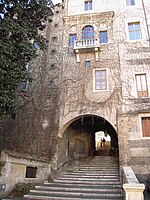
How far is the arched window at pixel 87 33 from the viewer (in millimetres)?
14384

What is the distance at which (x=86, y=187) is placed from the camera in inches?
317

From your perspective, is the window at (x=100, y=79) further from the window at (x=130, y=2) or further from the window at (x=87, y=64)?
the window at (x=130, y=2)

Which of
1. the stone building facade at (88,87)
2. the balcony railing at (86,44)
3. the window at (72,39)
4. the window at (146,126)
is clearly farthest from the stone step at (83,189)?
the window at (72,39)

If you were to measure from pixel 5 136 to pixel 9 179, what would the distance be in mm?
6500

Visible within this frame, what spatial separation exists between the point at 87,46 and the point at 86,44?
1.01 ft

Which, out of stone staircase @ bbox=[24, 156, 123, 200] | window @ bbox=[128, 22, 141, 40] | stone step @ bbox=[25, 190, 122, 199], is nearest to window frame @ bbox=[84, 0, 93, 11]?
window @ bbox=[128, 22, 141, 40]

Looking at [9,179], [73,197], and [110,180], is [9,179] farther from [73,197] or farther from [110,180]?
[110,180]

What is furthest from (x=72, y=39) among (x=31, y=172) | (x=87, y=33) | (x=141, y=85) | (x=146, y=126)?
(x=31, y=172)

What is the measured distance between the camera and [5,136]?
42.1ft

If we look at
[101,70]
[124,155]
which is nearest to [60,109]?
[101,70]

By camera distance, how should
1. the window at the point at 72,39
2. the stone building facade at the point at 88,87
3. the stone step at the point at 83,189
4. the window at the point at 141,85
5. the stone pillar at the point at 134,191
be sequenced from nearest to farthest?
the stone pillar at the point at 134,191 < the stone step at the point at 83,189 < the stone building facade at the point at 88,87 < the window at the point at 141,85 < the window at the point at 72,39

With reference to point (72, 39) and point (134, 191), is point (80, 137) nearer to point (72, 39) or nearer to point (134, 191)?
point (72, 39)

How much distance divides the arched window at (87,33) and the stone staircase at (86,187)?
9.91 metres

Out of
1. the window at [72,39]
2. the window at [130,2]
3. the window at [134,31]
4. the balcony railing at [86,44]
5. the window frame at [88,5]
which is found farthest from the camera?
the window frame at [88,5]
